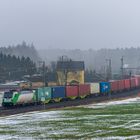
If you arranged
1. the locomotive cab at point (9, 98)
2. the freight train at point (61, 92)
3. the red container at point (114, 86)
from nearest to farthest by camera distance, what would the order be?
the locomotive cab at point (9, 98) → the freight train at point (61, 92) → the red container at point (114, 86)

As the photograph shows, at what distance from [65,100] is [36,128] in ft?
168

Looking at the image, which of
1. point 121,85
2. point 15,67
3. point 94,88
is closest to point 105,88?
point 94,88

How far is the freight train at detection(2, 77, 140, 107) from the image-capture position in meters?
74.1

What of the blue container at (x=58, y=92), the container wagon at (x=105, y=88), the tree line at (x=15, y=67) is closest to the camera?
the blue container at (x=58, y=92)

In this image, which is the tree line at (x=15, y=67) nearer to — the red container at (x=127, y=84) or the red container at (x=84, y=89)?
the red container at (x=127, y=84)

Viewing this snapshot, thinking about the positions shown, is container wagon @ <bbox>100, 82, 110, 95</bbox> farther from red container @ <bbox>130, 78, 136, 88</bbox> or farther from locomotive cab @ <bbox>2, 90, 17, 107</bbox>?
locomotive cab @ <bbox>2, 90, 17, 107</bbox>

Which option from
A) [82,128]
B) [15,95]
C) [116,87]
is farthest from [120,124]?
[116,87]

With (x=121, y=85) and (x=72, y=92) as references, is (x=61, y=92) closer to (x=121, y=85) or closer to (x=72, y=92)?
(x=72, y=92)

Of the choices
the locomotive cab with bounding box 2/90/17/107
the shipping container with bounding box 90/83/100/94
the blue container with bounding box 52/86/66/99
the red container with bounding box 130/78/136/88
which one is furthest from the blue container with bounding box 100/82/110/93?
the locomotive cab with bounding box 2/90/17/107

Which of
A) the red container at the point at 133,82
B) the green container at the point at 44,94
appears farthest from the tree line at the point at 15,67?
the green container at the point at 44,94

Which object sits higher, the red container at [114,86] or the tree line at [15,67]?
the tree line at [15,67]

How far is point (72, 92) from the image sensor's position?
94.5 meters

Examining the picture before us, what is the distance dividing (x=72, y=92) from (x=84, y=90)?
525 centimetres

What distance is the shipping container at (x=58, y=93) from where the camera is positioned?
8664 centimetres
